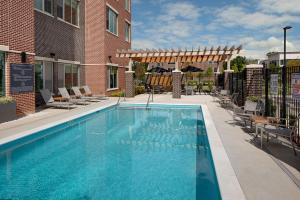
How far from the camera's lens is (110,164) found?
716 centimetres

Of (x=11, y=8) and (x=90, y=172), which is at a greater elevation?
(x=11, y=8)

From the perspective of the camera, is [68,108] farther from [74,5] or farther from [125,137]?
[74,5]

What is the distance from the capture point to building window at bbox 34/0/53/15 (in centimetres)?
1602

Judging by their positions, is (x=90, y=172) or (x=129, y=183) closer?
(x=129, y=183)

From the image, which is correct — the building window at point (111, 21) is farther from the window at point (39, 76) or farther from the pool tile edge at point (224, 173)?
the pool tile edge at point (224, 173)

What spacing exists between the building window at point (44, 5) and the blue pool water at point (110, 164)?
310 inches

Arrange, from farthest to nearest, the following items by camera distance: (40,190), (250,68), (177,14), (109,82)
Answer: (177,14)
(109,82)
(250,68)
(40,190)

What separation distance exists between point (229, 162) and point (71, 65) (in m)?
16.7

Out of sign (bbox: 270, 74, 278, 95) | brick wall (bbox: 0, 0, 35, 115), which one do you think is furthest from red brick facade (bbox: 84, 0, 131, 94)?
sign (bbox: 270, 74, 278, 95)

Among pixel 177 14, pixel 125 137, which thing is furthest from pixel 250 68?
pixel 177 14

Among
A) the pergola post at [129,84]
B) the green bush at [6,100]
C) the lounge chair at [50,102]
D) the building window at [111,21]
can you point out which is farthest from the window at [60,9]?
the green bush at [6,100]

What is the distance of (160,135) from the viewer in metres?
10.6

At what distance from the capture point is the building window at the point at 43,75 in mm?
16047

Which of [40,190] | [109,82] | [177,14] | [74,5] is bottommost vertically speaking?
[40,190]
